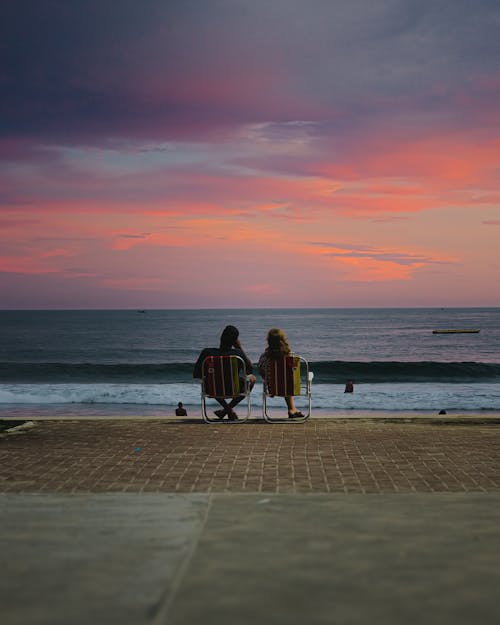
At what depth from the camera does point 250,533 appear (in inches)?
181

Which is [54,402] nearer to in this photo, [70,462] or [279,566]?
[70,462]

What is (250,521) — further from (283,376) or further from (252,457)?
(283,376)

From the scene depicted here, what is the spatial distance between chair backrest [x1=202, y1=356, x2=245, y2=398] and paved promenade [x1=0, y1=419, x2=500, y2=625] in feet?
7.32

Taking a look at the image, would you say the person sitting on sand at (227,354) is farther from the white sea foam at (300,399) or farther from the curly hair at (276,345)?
the white sea foam at (300,399)

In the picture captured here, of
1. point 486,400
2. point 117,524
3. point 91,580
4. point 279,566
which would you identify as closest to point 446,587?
point 279,566

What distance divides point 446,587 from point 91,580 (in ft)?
6.21

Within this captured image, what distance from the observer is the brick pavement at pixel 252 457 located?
20.1ft

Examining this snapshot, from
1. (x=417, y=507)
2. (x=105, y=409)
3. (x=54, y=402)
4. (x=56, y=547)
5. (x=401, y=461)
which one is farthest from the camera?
(x=54, y=402)

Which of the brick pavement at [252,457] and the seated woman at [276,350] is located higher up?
the seated woman at [276,350]

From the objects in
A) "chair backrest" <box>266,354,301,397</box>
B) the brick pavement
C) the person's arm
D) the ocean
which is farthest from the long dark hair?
the ocean

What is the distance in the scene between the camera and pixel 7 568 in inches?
158

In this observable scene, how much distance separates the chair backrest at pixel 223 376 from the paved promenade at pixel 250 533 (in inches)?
87.8

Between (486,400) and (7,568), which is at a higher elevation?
(7,568)

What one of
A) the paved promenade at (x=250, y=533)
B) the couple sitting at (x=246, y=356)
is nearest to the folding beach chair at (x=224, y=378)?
the couple sitting at (x=246, y=356)
